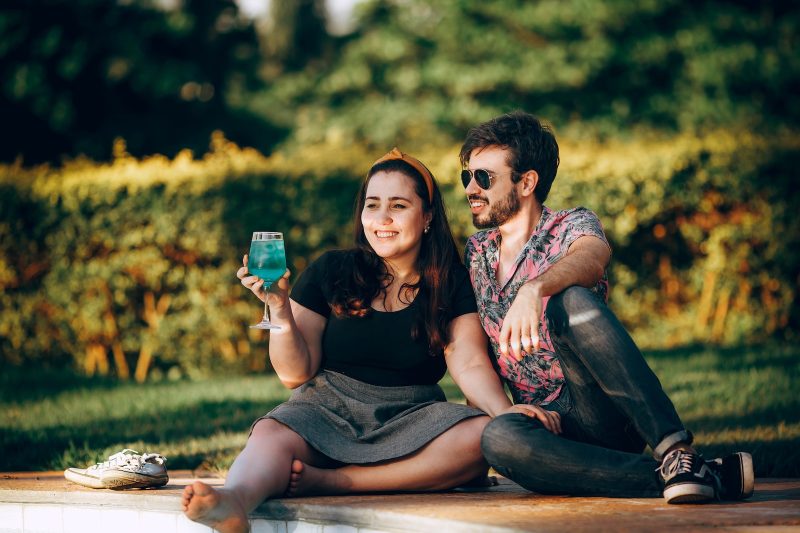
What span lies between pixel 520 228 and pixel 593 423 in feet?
2.85

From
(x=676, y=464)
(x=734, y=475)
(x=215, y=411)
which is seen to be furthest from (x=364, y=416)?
(x=215, y=411)

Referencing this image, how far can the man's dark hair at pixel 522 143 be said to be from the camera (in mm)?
3844

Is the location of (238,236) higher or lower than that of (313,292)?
higher

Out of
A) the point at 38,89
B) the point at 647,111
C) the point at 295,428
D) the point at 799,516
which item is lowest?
A: the point at 799,516

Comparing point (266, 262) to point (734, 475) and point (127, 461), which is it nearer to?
point (127, 461)

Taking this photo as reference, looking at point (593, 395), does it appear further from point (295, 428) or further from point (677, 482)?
point (295, 428)

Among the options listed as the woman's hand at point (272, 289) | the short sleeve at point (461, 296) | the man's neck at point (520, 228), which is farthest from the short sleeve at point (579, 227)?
the woman's hand at point (272, 289)

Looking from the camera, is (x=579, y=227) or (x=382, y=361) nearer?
(x=579, y=227)

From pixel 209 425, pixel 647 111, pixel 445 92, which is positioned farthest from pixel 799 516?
pixel 445 92

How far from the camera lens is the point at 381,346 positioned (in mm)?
3754

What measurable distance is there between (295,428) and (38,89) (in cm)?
1926

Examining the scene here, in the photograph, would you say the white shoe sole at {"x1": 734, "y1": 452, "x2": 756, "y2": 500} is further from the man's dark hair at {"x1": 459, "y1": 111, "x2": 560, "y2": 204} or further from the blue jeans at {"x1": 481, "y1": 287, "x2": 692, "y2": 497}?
the man's dark hair at {"x1": 459, "y1": 111, "x2": 560, "y2": 204}

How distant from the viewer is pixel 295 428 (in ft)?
11.4

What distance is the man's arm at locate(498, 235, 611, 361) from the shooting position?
10.4 ft
